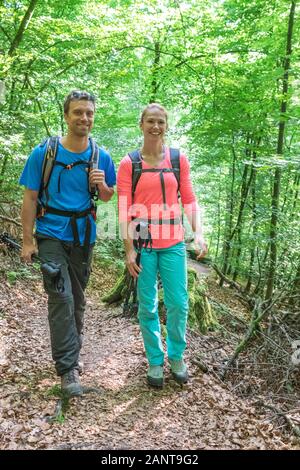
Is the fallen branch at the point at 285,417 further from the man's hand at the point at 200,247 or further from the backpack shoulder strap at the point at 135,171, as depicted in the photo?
the backpack shoulder strap at the point at 135,171

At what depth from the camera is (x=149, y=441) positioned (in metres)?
2.93

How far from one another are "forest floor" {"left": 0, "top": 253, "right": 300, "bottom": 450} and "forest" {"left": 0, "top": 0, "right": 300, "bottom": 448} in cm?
14

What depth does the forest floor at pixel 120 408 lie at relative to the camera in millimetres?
2932

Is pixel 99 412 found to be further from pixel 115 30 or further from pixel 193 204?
pixel 115 30

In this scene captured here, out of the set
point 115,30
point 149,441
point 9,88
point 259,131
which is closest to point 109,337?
point 149,441

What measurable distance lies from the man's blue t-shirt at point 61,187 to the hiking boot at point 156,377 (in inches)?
55.8

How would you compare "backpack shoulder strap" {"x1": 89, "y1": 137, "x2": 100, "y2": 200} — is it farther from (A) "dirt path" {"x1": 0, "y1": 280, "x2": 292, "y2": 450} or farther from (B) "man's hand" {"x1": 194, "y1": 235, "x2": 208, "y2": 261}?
(A) "dirt path" {"x1": 0, "y1": 280, "x2": 292, "y2": 450}

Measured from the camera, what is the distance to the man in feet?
11.3

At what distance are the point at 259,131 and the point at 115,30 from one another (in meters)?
3.91

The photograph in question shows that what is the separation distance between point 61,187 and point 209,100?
307 inches

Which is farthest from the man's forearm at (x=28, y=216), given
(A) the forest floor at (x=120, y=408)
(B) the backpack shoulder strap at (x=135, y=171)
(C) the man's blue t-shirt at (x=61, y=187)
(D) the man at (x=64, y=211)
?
(A) the forest floor at (x=120, y=408)

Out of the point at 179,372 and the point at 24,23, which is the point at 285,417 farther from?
the point at 24,23

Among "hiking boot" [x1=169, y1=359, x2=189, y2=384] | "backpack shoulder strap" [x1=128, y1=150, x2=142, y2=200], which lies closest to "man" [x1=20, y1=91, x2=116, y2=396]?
"backpack shoulder strap" [x1=128, y1=150, x2=142, y2=200]

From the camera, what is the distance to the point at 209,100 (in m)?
10.2
